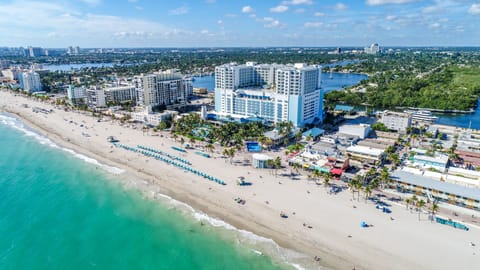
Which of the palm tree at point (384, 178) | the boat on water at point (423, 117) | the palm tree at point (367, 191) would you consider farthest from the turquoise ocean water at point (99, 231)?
the boat on water at point (423, 117)

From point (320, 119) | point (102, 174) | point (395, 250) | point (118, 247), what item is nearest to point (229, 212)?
point (118, 247)

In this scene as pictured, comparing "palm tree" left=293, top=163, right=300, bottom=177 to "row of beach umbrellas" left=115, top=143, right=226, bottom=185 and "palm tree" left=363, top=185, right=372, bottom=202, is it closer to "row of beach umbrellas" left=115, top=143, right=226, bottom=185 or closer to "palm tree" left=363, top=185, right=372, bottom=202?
"palm tree" left=363, top=185, right=372, bottom=202

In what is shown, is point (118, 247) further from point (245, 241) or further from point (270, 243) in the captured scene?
point (270, 243)

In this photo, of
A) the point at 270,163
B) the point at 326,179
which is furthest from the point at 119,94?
the point at 326,179

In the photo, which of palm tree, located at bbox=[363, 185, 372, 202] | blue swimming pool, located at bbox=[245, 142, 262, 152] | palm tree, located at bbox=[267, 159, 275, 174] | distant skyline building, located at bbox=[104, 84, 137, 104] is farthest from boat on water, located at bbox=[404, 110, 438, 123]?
distant skyline building, located at bbox=[104, 84, 137, 104]

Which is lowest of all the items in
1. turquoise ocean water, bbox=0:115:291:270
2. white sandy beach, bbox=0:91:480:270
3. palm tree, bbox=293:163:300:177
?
turquoise ocean water, bbox=0:115:291:270

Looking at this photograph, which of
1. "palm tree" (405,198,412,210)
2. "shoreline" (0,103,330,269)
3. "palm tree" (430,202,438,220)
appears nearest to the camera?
"shoreline" (0,103,330,269)

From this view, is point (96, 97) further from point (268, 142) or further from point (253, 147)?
point (268, 142)
